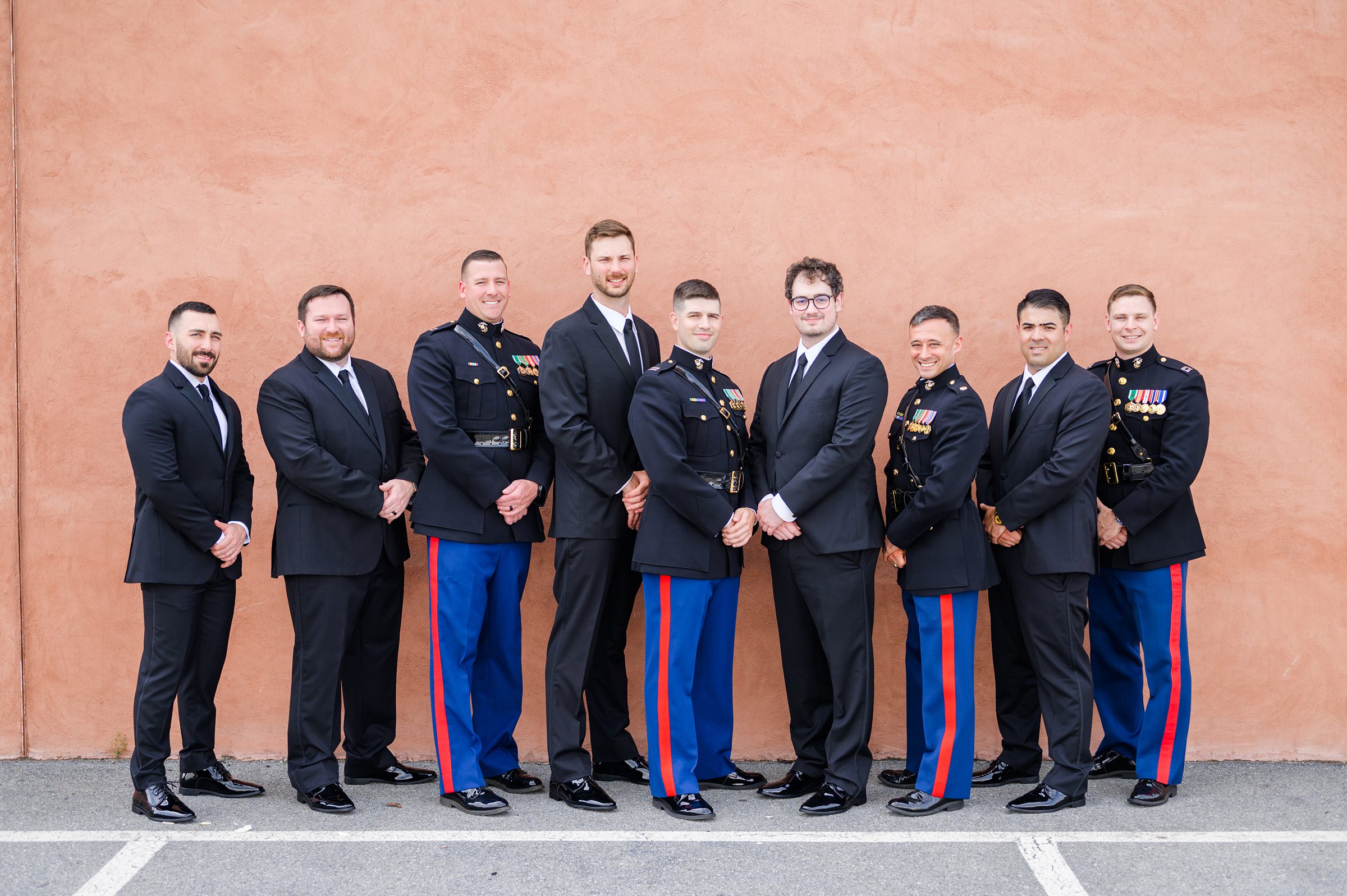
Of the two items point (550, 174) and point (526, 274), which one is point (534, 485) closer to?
point (526, 274)

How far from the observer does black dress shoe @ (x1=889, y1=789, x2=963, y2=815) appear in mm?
3902

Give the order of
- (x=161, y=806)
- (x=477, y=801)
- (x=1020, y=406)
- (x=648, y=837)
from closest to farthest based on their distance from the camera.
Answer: (x=648, y=837), (x=161, y=806), (x=477, y=801), (x=1020, y=406)

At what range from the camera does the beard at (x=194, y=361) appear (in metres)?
4.02

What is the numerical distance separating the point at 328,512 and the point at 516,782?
1.33m

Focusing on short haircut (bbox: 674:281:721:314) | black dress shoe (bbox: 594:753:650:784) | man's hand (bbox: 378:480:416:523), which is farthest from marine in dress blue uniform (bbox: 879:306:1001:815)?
man's hand (bbox: 378:480:416:523)

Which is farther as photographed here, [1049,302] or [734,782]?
[734,782]

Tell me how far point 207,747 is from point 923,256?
371 cm

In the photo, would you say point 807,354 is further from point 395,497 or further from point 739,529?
point 395,497

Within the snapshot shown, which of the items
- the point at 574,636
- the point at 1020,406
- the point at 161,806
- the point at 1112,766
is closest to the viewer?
the point at 161,806

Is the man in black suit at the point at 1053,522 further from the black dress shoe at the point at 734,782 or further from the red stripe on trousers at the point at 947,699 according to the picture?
the black dress shoe at the point at 734,782

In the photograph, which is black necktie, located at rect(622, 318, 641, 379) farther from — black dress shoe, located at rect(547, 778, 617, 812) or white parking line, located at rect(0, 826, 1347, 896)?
white parking line, located at rect(0, 826, 1347, 896)

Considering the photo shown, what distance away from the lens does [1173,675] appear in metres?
4.07

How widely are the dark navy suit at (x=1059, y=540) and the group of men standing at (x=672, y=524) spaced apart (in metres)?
0.01

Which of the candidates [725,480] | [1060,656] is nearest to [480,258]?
[725,480]
